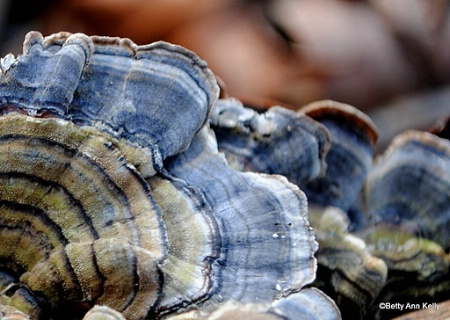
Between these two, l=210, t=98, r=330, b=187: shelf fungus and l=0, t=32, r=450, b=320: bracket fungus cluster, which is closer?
l=0, t=32, r=450, b=320: bracket fungus cluster

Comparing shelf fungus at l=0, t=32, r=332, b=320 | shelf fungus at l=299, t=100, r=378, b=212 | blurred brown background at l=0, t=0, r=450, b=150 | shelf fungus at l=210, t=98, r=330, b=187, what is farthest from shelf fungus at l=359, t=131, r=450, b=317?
blurred brown background at l=0, t=0, r=450, b=150

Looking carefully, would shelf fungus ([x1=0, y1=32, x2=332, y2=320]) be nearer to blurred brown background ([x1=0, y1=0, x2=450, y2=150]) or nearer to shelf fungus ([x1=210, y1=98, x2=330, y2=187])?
shelf fungus ([x1=210, y1=98, x2=330, y2=187])

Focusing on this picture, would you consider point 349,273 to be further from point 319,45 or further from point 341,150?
point 319,45

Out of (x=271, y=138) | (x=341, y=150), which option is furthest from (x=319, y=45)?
(x=271, y=138)

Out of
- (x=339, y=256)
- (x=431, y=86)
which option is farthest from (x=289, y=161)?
(x=431, y=86)

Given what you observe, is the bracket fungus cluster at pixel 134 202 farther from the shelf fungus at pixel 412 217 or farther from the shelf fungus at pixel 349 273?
the shelf fungus at pixel 412 217
